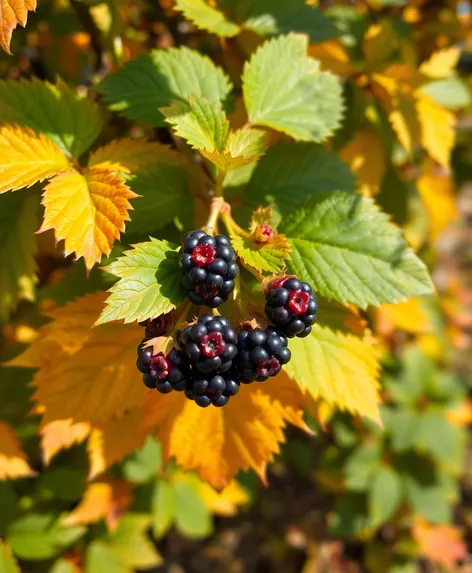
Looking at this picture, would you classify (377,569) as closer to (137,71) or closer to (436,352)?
(436,352)

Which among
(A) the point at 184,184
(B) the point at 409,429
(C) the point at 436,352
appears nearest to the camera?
(A) the point at 184,184

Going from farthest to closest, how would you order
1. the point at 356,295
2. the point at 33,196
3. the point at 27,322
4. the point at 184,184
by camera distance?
the point at 27,322 < the point at 33,196 < the point at 184,184 < the point at 356,295

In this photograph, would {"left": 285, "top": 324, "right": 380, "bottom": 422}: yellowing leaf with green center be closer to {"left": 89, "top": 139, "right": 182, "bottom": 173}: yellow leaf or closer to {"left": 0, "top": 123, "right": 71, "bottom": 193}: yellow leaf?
{"left": 89, "top": 139, "right": 182, "bottom": 173}: yellow leaf

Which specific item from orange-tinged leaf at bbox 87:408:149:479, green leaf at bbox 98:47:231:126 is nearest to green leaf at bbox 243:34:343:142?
green leaf at bbox 98:47:231:126

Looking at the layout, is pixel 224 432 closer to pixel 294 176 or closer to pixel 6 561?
pixel 294 176

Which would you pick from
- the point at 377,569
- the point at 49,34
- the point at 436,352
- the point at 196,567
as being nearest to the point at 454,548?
the point at 377,569

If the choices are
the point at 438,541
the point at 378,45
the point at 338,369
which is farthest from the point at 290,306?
the point at 438,541

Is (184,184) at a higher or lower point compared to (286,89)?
lower
